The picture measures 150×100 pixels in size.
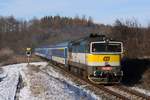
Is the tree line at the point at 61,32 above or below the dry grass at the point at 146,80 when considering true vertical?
above

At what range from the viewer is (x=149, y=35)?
40531 mm

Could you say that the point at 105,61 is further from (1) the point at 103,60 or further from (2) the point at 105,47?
(2) the point at 105,47

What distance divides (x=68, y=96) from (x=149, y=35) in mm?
23455

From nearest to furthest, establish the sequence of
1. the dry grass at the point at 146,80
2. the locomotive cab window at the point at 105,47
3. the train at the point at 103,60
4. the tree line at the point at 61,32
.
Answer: the dry grass at the point at 146,80 < the train at the point at 103,60 < the locomotive cab window at the point at 105,47 < the tree line at the point at 61,32

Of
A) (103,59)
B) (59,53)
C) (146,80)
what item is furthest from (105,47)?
(59,53)

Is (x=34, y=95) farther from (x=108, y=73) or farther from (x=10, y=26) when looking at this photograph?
(x=10, y=26)

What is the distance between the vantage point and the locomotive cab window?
24.9 metres

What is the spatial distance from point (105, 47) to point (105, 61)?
0.89 metres

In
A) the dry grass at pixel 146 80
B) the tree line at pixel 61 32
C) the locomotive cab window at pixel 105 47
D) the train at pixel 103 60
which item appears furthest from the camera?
the tree line at pixel 61 32

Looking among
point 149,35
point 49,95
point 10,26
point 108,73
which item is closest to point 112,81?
point 108,73

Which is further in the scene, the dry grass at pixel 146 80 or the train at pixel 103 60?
the train at pixel 103 60

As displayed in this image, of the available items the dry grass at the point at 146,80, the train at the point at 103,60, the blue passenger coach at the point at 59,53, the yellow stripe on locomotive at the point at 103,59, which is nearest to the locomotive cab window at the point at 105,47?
the train at the point at 103,60

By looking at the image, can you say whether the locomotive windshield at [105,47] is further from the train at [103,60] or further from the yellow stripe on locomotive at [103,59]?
the yellow stripe on locomotive at [103,59]

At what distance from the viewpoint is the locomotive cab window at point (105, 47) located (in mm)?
24906
